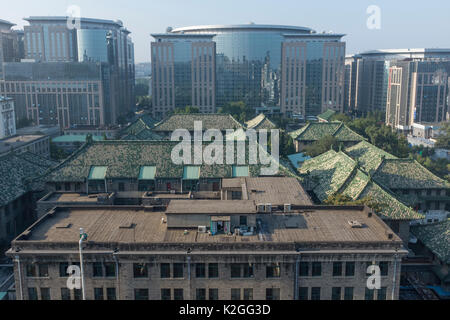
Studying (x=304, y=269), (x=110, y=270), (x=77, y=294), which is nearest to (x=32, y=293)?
(x=77, y=294)

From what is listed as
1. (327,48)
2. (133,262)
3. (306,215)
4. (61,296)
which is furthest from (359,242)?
(327,48)

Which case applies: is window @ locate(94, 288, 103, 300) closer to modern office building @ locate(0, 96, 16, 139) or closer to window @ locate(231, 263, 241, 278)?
Answer: window @ locate(231, 263, 241, 278)

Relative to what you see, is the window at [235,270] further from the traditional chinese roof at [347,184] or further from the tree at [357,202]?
the traditional chinese roof at [347,184]

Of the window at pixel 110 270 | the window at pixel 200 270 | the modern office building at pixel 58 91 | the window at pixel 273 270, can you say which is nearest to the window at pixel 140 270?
the window at pixel 110 270

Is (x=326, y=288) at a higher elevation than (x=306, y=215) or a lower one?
lower

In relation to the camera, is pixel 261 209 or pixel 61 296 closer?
pixel 61 296

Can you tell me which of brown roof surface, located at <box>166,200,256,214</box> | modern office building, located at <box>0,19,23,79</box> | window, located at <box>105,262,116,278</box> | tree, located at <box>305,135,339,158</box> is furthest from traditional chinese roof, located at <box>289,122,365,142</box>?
modern office building, located at <box>0,19,23,79</box>
